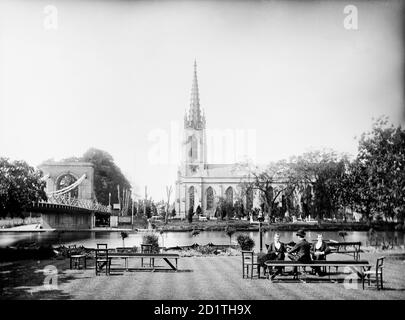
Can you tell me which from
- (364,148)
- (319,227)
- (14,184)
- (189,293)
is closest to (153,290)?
(189,293)

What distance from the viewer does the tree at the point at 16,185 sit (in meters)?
15.6

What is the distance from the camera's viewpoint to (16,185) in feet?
52.9

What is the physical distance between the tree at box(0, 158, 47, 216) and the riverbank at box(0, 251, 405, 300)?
221 inches

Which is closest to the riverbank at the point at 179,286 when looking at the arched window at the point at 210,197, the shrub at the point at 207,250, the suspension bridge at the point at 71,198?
the shrub at the point at 207,250

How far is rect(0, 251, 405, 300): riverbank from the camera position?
7.92m

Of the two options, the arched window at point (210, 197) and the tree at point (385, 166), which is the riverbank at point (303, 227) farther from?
the arched window at point (210, 197)

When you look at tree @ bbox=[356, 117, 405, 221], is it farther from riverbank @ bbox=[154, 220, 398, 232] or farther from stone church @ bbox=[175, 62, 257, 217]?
stone church @ bbox=[175, 62, 257, 217]

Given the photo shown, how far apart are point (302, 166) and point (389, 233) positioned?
5.38 m

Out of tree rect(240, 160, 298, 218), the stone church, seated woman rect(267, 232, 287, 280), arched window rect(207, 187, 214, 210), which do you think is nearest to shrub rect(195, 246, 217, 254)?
seated woman rect(267, 232, 287, 280)

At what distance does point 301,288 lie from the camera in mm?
8422

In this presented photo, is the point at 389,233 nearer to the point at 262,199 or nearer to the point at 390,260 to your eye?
the point at 390,260

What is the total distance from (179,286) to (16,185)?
9.81 m
